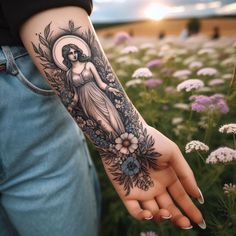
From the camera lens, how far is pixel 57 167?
38.2 inches

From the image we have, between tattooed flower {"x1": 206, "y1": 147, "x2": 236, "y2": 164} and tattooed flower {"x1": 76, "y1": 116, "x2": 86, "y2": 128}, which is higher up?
tattooed flower {"x1": 76, "y1": 116, "x2": 86, "y2": 128}

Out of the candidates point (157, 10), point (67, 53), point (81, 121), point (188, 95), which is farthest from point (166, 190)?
point (157, 10)

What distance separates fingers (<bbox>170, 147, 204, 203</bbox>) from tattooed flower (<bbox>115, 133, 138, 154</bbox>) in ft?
0.31

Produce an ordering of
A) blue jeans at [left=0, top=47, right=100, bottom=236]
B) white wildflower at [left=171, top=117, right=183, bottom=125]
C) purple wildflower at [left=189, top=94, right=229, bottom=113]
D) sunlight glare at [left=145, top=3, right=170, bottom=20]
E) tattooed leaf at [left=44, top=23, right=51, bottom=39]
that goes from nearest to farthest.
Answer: tattooed leaf at [left=44, top=23, right=51, bottom=39]
blue jeans at [left=0, top=47, right=100, bottom=236]
purple wildflower at [left=189, top=94, right=229, bottom=113]
white wildflower at [left=171, top=117, right=183, bottom=125]
sunlight glare at [left=145, top=3, right=170, bottom=20]

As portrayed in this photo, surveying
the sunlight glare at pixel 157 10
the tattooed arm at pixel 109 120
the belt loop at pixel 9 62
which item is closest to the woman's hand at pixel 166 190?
the tattooed arm at pixel 109 120

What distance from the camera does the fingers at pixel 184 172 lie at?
788 millimetres

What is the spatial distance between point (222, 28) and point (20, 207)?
170 centimetres

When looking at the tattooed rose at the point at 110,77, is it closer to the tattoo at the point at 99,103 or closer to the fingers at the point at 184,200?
the tattoo at the point at 99,103

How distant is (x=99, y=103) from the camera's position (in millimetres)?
784

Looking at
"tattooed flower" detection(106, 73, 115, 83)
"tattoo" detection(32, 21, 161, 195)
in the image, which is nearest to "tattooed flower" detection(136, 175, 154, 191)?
"tattoo" detection(32, 21, 161, 195)

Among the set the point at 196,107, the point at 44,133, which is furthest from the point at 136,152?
the point at 196,107

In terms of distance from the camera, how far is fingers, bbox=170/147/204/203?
79 cm

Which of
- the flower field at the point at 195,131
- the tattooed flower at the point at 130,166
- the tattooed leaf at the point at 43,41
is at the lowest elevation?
the flower field at the point at 195,131

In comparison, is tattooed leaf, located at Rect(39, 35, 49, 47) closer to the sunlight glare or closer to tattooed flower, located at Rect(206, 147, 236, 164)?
tattooed flower, located at Rect(206, 147, 236, 164)
